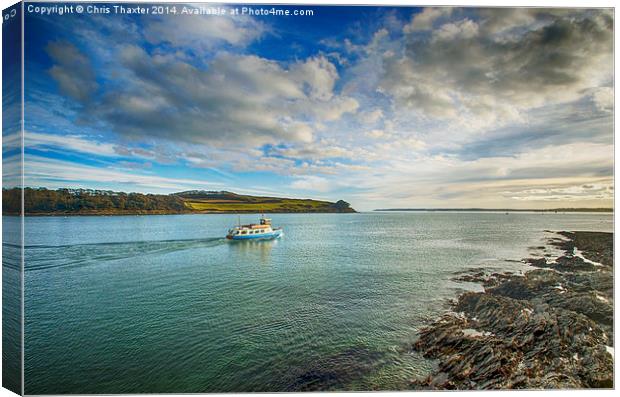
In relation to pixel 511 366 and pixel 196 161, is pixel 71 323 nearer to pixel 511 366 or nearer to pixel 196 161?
pixel 196 161

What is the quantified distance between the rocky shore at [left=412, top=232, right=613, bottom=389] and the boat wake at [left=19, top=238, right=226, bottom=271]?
5.77m

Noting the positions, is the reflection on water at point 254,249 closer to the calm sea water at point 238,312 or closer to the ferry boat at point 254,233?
the ferry boat at point 254,233

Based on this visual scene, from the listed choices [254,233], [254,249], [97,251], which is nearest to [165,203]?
[97,251]

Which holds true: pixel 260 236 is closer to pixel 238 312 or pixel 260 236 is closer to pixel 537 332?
pixel 238 312

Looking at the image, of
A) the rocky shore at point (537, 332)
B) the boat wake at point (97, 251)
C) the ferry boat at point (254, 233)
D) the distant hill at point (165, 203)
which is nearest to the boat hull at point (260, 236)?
the ferry boat at point (254, 233)

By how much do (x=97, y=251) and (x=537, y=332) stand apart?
866 cm

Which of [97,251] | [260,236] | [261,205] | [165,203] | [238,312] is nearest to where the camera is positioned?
[238,312]

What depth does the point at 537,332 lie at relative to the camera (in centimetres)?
354

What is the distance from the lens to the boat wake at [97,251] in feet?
17.5

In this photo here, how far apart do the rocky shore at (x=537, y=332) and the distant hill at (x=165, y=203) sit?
2359 mm

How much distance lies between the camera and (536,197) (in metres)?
4.31

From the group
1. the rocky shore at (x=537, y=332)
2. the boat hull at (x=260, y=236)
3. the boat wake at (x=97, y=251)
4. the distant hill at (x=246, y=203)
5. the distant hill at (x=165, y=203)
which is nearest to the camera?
the rocky shore at (x=537, y=332)

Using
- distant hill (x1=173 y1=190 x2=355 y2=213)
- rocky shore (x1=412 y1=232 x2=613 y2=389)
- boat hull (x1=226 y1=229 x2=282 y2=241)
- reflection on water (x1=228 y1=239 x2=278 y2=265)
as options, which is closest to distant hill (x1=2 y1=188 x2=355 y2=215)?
distant hill (x1=173 y1=190 x2=355 y2=213)

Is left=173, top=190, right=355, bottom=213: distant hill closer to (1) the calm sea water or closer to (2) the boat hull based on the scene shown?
(1) the calm sea water
